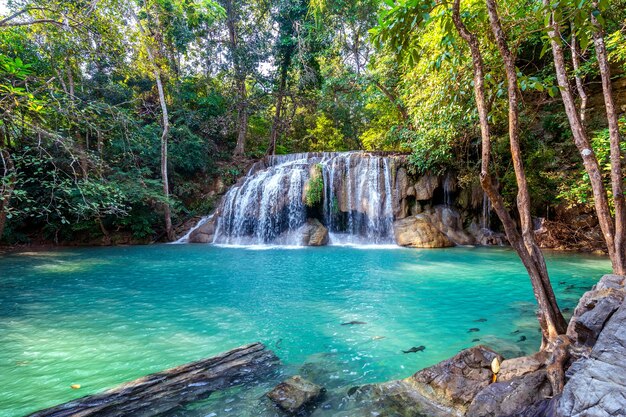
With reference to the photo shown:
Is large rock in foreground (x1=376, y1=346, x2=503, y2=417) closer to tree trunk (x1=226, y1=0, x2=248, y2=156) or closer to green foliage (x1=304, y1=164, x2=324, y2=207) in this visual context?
green foliage (x1=304, y1=164, x2=324, y2=207)

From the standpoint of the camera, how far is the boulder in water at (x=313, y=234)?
45.3 ft

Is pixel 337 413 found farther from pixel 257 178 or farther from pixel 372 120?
pixel 372 120

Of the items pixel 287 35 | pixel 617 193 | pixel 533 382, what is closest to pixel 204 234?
pixel 287 35

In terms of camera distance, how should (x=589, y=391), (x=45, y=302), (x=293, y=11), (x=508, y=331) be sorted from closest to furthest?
(x=589, y=391) < (x=508, y=331) < (x=45, y=302) < (x=293, y=11)

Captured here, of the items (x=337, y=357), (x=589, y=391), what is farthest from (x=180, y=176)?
(x=589, y=391)

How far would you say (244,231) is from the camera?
15180 mm

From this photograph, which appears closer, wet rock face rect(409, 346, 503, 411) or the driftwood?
the driftwood

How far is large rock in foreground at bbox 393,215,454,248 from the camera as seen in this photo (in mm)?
12812

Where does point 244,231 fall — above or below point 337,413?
above

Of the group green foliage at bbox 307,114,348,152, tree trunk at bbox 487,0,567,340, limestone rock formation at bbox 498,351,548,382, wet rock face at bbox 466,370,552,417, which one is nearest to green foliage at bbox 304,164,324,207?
green foliage at bbox 307,114,348,152

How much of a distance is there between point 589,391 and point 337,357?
89.6 inches

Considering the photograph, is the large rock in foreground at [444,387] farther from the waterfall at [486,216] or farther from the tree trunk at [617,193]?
the waterfall at [486,216]

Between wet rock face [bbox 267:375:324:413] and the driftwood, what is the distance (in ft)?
1.53

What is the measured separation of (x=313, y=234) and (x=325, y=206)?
1.93m
